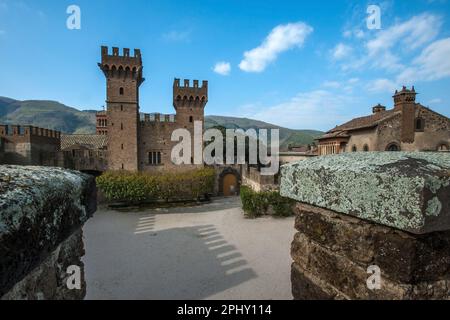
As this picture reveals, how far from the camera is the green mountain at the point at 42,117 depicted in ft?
422

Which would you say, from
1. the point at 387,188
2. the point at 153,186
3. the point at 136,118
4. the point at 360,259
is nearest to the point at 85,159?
the point at 136,118

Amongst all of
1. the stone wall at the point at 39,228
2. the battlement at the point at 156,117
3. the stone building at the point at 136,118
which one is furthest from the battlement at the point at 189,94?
the stone wall at the point at 39,228

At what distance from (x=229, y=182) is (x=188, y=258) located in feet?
56.0

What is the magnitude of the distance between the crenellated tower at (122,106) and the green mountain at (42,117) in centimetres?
11698

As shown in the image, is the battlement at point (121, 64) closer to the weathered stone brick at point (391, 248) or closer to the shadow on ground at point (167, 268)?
the shadow on ground at point (167, 268)

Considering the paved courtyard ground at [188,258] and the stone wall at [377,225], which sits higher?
the stone wall at [377,225]

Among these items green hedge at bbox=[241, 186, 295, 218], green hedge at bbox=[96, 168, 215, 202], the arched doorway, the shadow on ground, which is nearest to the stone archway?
the arched doorway

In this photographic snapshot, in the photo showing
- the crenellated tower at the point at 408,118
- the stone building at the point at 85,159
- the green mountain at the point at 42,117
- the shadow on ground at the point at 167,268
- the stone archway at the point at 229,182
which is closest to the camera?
the shadow on ground at the point at 167,268

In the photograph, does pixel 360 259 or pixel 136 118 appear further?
pixel 136 118

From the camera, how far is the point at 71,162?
74.8 feet

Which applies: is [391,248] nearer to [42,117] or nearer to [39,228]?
[39,228]

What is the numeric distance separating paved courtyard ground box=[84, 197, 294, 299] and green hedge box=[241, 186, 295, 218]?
28.9 inches

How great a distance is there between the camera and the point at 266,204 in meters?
14.9

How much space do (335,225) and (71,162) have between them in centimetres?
2682
